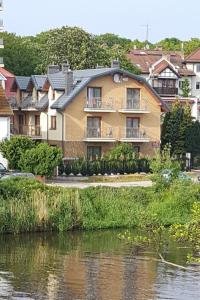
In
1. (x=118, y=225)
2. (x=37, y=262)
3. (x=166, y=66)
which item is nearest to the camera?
(x=37, y=262)

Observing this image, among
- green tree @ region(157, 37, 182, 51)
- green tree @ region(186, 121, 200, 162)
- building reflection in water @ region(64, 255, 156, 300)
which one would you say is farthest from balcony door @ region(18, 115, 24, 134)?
green tree @ region(157, 37, 182, 51)

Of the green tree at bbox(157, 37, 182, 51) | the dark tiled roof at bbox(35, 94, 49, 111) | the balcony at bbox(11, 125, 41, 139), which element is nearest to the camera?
the dark tiled roof at bbox(35, 94, 49, 111)

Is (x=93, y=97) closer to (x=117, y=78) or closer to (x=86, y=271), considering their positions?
(x=117, y=78)

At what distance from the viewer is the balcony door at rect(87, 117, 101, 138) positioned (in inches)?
2499

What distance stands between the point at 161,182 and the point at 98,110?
1977 centimetres

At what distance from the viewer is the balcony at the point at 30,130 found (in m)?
67.6

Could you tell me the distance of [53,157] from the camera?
51719 millimetres

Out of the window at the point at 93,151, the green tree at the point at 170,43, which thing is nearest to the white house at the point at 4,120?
the window at the point at 93,151

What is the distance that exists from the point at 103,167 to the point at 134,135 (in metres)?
6.99

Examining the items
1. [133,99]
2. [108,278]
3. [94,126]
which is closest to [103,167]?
[94,126]

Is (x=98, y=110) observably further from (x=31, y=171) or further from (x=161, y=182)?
(x=161, y=182)

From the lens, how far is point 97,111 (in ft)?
207

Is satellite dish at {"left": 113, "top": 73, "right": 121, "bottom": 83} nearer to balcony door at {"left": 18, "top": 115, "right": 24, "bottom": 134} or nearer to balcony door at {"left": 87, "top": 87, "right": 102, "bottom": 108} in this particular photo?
balcony door at {"left": 87, "top": 87, "right": 102, "bottom": 108}

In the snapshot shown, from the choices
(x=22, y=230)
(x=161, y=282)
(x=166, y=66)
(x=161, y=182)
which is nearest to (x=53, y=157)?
(x=161, y=182)
